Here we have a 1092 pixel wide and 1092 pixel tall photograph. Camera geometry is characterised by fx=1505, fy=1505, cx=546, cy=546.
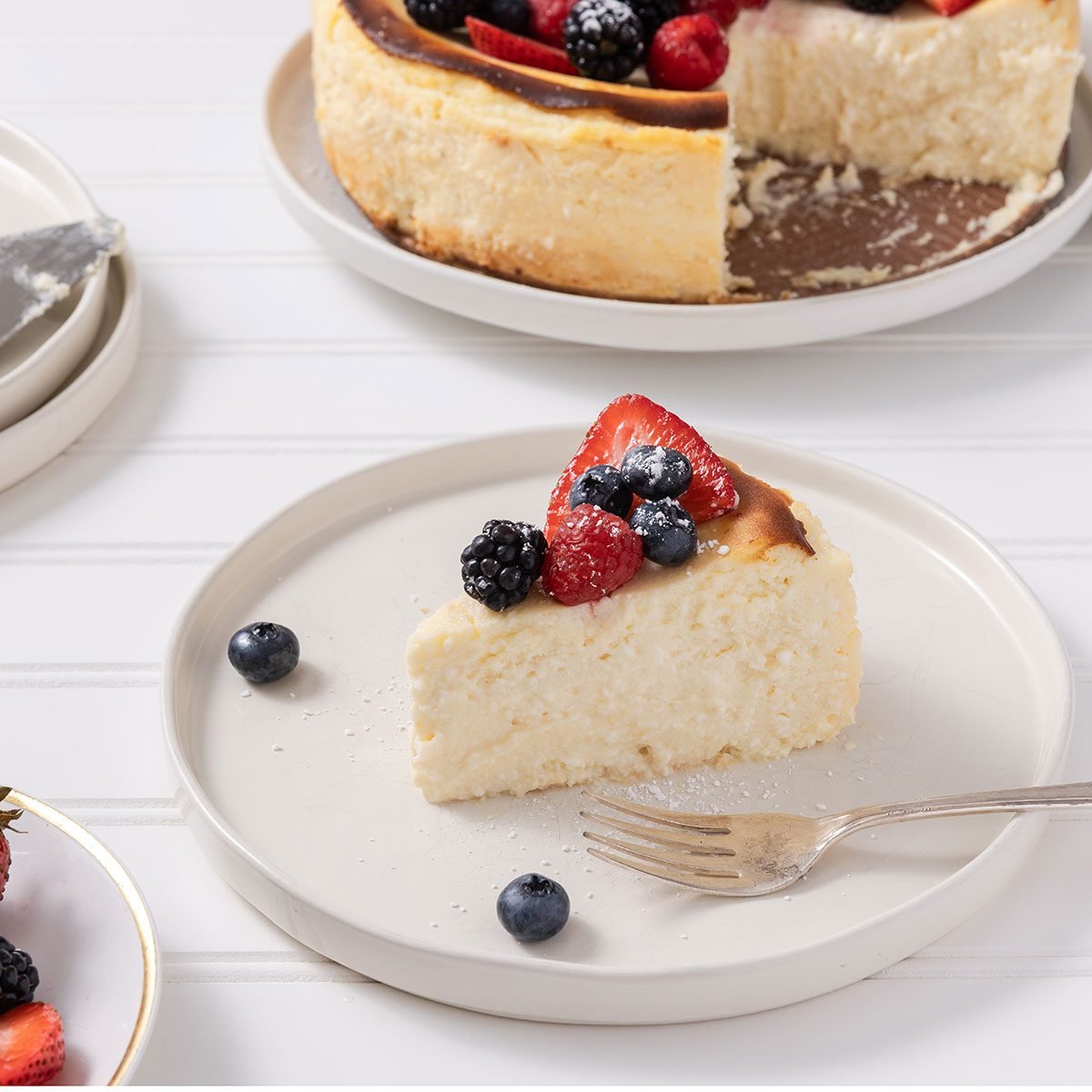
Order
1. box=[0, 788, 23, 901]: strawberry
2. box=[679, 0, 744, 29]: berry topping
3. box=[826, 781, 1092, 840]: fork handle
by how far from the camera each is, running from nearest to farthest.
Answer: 1. box=[0, 788, 23, 901]: strawberry
2. box=[826, 781, 1092, 840]: fork handle
3. box=[679, 0, 744, 29]: berry topping

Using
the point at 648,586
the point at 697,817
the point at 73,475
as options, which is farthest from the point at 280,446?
the point at 697,817

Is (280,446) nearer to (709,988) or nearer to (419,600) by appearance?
(419,600)

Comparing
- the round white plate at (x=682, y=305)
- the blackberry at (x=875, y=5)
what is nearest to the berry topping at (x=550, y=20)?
the round white plate at (x=682, y=305)

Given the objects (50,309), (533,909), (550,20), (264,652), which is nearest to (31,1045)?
(533,909)

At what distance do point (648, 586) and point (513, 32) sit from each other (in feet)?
4.81

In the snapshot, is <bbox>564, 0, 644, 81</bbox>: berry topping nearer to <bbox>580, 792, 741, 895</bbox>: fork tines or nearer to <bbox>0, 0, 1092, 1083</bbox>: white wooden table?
<bbox>0, 0, 1092, 1083</bbox>: white wooden table

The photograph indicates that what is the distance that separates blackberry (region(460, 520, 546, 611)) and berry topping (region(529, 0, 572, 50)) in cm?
141

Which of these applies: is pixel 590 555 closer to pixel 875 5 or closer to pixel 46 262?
Answer: pixel 46 262

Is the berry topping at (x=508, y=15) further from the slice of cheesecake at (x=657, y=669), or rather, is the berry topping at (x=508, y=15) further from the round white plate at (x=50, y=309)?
the slice of cheesecake at (x=657, y=669)

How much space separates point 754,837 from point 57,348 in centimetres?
151

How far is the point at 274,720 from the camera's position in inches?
80.5

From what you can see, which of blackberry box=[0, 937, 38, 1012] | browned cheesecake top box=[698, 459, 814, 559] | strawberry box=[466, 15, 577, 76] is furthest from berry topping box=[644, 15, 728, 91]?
blackberry box=[0, 937, 38, 1012]

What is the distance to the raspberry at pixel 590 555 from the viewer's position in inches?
74.2

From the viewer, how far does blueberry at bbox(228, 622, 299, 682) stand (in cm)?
207
